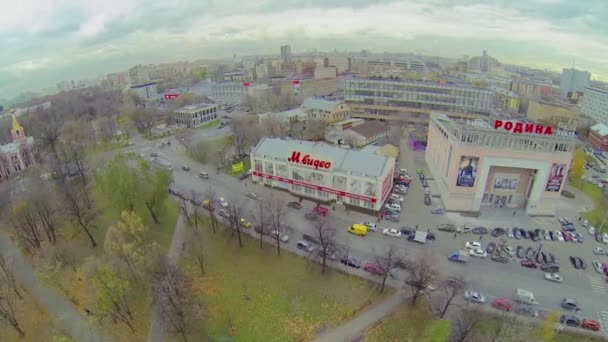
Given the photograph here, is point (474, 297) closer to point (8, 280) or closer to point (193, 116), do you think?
point (8, 280)

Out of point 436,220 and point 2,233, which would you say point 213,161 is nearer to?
point 2,233

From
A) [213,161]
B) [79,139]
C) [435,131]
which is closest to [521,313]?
[435,131]

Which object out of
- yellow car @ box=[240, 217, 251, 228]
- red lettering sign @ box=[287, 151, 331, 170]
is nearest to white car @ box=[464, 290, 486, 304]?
red lettering sign @ box=[287, 151, 331, 170]

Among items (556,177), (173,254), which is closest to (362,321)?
(173,254)

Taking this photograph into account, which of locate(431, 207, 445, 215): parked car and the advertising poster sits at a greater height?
the advertising poster

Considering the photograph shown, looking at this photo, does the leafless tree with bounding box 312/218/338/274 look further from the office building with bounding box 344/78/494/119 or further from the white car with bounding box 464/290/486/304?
the office building with bounding box 344/78/494/119
